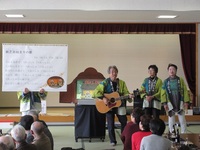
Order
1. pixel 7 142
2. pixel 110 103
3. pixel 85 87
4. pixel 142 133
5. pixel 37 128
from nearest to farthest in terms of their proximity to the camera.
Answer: pixel 7 142, pixel 37 128, pixel 142 133, pixel 110 103, pixel 85 87

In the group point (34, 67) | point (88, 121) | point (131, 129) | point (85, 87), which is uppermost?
point (34, 67)

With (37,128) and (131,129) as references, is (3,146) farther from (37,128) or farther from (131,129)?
(131,129)

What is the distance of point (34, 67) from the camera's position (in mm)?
6477

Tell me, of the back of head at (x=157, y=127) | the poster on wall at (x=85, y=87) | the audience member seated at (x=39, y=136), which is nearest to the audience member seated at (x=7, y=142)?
the audience member seated at (x=39, y=136)

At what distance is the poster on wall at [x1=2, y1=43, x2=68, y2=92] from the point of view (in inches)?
253

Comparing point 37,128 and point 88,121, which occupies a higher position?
point 37,128

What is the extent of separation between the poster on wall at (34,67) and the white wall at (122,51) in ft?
14.9

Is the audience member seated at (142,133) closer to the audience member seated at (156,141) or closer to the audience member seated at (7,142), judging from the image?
the audience member seated at (156,141)

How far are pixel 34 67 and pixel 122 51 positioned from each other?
486 centimetres

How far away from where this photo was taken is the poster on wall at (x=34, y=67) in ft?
21.0

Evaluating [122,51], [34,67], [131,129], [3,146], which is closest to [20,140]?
[3,146]

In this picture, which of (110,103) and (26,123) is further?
A: (110,103)

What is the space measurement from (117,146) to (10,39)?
21.2 feet

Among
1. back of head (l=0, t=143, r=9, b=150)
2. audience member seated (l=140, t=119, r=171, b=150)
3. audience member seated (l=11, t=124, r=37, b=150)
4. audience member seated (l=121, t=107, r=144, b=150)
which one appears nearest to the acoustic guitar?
audience member seated (l=121, t=107, r=144, b=150)
